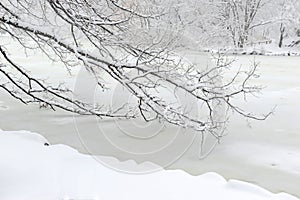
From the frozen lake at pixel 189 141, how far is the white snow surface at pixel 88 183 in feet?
2.28

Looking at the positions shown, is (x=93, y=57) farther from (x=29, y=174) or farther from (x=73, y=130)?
(x=73, y=130)

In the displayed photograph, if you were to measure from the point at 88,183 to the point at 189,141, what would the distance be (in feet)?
7.54

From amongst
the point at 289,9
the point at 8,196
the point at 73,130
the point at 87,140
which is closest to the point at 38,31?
the point at 8,196

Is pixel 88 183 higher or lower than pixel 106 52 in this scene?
lower

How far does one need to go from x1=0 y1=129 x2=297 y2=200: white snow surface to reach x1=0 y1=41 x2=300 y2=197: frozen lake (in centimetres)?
70

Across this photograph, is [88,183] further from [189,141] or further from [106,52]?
[189,141]

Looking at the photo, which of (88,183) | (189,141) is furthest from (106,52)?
(189,141)

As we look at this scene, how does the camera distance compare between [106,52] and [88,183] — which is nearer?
[88,183]

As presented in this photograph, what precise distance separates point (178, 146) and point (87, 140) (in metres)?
1.04

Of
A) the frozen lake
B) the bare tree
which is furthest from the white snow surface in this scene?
the frozen lake

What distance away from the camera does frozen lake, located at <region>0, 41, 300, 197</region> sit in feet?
14.0

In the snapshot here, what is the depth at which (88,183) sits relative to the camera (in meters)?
3.08

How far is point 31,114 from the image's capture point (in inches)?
254

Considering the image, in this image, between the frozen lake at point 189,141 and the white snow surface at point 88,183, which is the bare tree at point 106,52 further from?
the frozen lake at point 189,141
